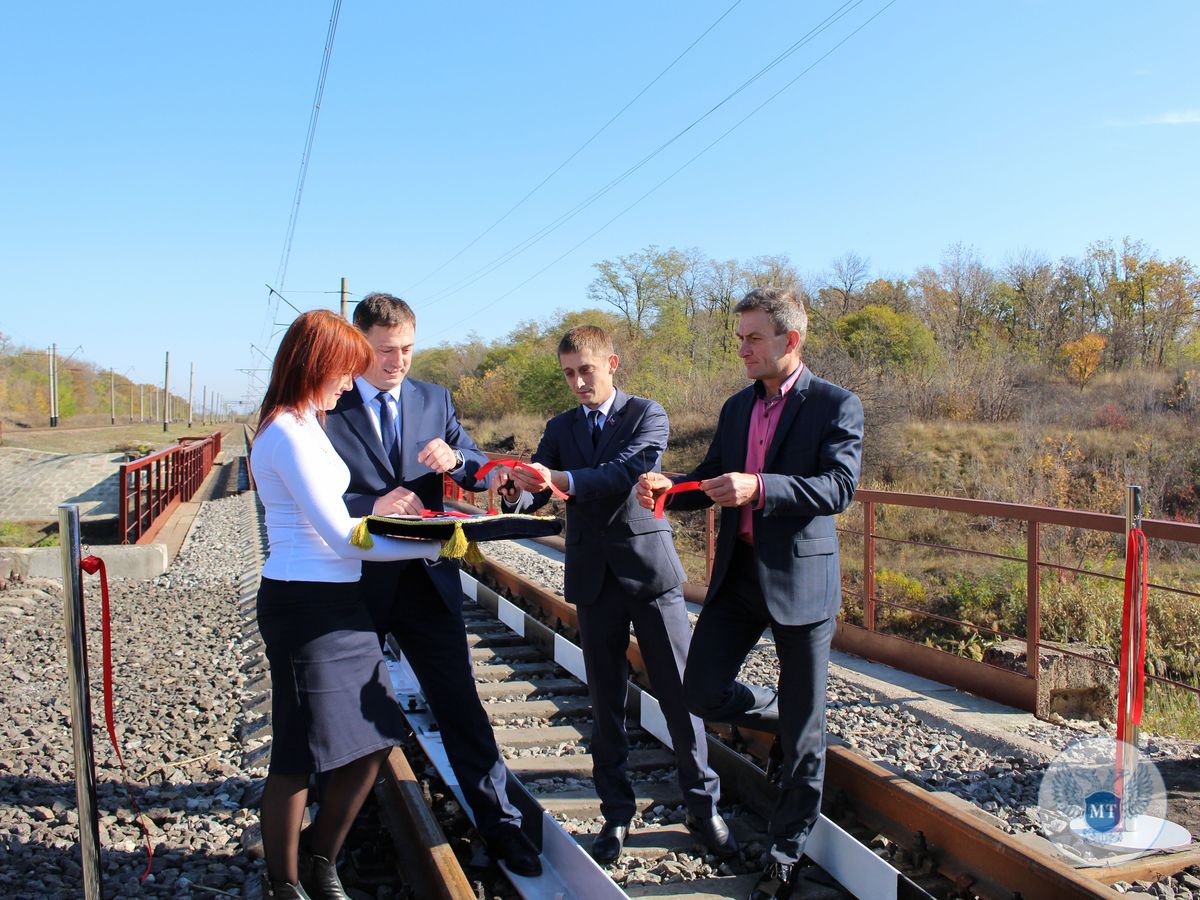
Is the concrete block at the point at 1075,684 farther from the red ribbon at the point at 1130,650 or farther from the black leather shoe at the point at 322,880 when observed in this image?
the black leather shoe at the point at 322,880

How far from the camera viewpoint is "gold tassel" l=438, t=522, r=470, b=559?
9.53 ft

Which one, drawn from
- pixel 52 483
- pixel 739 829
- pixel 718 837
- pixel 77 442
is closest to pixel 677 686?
pixel 718 837

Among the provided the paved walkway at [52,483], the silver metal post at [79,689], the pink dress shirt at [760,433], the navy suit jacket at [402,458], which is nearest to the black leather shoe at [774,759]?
the pink dress shirt at [760,433]

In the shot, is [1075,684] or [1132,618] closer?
[1132,618]

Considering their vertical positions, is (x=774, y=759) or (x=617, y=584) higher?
(x=617, y=584)

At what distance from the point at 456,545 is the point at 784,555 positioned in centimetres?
116

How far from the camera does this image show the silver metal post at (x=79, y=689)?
257 centimetres

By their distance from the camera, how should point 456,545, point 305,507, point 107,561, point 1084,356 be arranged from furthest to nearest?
point 1084,356
point 107,561
point 456,545
point 305,507

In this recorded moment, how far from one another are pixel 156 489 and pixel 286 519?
13.8 m

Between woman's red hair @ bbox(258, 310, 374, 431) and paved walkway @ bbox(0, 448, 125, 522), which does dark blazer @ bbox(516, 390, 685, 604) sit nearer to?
woman's red hair @ bbox(258, 310, 374, 431)

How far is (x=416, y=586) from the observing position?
3.34 meters

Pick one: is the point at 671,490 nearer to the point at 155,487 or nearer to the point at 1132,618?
the point at 1132,618

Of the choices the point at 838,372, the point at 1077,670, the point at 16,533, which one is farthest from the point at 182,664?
the point at 838,372

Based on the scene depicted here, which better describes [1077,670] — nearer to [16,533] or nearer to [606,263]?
[16,533]
